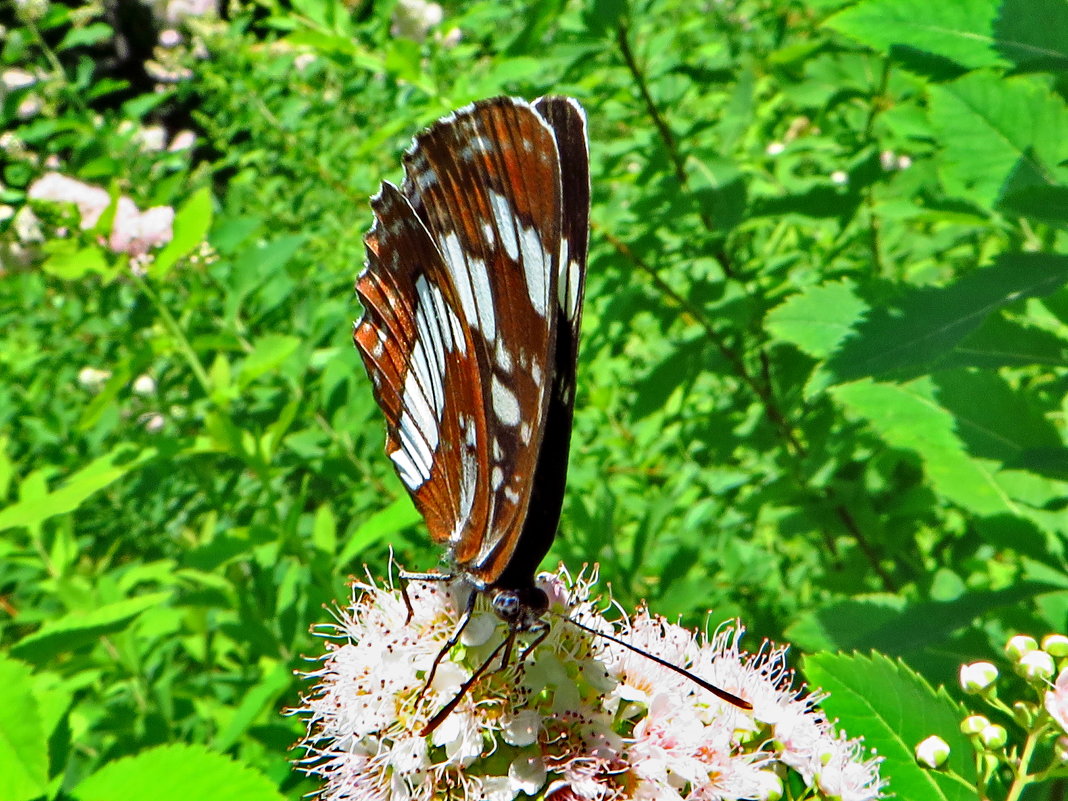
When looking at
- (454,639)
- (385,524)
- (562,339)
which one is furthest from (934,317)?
(385,524)

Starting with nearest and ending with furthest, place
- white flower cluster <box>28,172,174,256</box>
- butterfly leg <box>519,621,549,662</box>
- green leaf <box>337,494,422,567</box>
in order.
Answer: butterfly leg <box>519,621,549,662</box>, green leaf <box>337,494,422,567</box>, white flower cluster <box>28,172,174,256</box>

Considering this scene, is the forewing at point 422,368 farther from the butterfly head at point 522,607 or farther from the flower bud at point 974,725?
the flower bud at point 974,725

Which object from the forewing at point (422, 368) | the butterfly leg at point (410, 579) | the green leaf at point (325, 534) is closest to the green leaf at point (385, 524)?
the green leaf at point (325, 534)

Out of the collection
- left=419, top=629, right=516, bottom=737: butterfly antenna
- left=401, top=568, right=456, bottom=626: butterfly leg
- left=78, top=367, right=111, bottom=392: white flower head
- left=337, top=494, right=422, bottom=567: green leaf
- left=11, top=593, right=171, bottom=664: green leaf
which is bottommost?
left=78, top=367, right=111, bottom=392: white flower head

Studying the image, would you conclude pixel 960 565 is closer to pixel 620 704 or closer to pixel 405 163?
pixel 620 704

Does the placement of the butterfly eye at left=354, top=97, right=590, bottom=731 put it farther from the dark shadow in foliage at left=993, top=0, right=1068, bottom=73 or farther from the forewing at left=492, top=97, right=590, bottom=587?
the dark shadow in foliage at left=993, top=0, right=1068, bottom=73

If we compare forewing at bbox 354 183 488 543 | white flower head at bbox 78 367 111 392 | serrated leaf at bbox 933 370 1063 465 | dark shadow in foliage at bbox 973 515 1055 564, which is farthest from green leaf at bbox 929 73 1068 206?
white flower head at bbox 78 367 111 392
